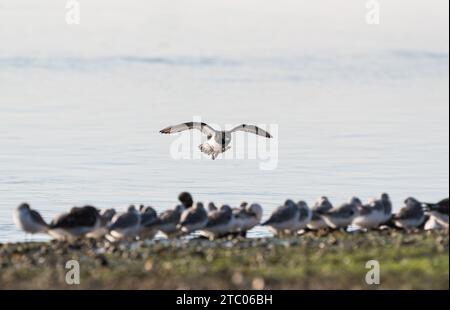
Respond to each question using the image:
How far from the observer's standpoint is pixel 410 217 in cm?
2123

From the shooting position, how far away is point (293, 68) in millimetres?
60156

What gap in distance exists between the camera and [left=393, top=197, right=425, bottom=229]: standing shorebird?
69.5 ft

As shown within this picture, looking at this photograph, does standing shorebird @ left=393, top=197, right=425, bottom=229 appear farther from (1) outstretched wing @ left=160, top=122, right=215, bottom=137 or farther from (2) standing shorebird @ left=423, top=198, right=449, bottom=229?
(1) outstretched wing @ left=160, top=122, right=215, bottom=137

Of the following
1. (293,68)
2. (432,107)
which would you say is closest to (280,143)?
(432,107)

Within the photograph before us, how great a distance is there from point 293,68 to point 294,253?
4247 centimetres

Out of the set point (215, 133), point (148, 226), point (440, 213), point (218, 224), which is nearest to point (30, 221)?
point (148, 226)

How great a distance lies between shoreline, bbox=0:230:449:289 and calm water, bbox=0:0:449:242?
580cm

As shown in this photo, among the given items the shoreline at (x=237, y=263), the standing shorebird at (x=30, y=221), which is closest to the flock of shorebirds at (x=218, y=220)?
the standing shorebird at (x=30, y=221)

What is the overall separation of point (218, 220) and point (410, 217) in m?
3.10

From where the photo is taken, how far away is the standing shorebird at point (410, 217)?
69.5ft

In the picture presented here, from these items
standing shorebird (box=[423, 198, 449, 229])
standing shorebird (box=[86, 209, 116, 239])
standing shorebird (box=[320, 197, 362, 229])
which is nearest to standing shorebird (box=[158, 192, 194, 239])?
standing shorebird (box=[86, 209, 116, 239])

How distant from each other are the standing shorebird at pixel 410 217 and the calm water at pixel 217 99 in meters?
5.77

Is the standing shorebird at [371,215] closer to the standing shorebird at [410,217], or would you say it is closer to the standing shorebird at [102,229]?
the standing shorebird at [410,217]
